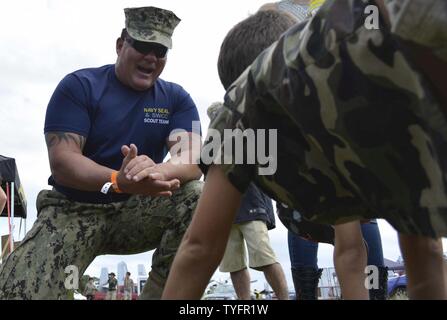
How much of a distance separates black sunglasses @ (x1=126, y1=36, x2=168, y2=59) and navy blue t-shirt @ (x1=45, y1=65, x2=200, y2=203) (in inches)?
7.9

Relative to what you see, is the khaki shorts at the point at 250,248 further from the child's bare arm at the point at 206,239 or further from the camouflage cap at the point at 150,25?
the child's bare arm at the point at 206,239

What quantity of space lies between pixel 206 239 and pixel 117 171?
1.16 m

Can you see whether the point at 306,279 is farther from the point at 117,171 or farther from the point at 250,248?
the point at 117,171

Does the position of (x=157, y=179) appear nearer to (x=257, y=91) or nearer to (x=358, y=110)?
(x=257, y=91)

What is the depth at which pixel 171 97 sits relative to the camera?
336 centimetres

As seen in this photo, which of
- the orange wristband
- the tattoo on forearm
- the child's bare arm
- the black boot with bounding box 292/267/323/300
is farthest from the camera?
the black boot with bounding box 292/267/323/300

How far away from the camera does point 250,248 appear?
471 cm

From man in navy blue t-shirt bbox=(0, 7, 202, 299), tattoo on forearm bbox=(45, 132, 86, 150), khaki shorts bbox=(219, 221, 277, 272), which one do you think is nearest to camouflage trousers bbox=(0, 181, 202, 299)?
man in navy blue t-shirt bbox=(0, 7, 202, 299)

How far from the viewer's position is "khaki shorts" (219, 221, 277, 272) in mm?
4676

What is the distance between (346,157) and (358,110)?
0.14m

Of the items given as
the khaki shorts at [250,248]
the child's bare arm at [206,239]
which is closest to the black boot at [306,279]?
the khaki shorts at [250,248]

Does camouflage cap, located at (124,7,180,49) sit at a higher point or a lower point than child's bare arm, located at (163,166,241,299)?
higher

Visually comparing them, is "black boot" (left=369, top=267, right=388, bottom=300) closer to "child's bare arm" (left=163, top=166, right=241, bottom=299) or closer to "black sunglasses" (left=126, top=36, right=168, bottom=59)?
"black sunglasses" (left=126, top=36, right=168, bottom=59)

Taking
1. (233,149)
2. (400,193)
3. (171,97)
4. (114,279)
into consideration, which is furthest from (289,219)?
(114,279)
